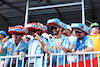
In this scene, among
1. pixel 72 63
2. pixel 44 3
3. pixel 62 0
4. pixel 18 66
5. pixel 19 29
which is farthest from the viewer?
pixel 44 3

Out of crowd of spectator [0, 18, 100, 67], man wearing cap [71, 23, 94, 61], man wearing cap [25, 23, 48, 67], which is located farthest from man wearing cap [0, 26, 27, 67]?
man wearing cap [71, 23, 94, 61]

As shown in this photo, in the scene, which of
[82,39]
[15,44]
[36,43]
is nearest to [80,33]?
[82,39]

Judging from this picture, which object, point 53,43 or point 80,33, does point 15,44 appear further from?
point 80,33

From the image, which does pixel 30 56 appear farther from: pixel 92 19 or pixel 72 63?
pixel 92 19

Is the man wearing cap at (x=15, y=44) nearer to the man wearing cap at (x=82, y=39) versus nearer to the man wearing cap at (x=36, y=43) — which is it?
the man wearing cap at (x=36, y=43)

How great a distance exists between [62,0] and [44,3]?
0.93 meters

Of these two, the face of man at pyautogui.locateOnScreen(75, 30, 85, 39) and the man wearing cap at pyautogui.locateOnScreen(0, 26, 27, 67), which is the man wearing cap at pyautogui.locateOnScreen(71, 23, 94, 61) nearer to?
the face of man at pyautogui.locateOnScreen(75, 30, 85, 39)

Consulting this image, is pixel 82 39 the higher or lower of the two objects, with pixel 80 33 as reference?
lower

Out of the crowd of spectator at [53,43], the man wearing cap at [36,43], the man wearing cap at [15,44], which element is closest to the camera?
the crowd of spectator at [53,43]

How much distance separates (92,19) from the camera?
925cm

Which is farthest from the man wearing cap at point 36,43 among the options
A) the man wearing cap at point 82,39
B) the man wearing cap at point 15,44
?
the man wearing cap at point 82,39

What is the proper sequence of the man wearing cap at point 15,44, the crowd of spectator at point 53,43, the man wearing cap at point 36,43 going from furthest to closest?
the man wearing cap at point 15,44 → the man wearing cap at point 36,43 → the crowd of spectator at point 53,43

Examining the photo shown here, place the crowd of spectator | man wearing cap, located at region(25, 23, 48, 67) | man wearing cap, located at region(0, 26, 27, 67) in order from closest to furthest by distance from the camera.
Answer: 1. the crowd of spectator
2. man wearing cap, located at region(25, 23, 48, 67)
3. man wearing cap, located at region(0, 26, 27, 67)

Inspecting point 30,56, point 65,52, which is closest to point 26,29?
point 30,56
